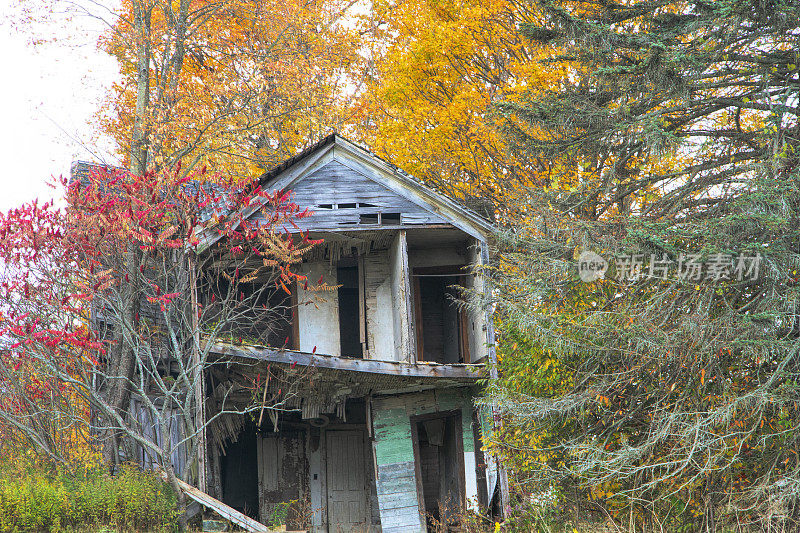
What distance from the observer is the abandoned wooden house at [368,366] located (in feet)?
46.7

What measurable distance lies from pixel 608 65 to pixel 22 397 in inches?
435

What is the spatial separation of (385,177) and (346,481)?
724 centimetres

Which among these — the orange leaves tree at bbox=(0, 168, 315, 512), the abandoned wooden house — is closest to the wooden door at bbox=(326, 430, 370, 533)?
the abandoned wooden house

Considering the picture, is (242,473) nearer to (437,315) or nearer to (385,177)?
(437,315)

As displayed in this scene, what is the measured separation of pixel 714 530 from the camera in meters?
9.07

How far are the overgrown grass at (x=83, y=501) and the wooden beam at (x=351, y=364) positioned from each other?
2.48m

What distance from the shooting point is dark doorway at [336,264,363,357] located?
16.8 metres

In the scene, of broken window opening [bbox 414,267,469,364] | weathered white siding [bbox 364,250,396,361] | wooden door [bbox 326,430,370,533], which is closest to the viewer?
weathered white siding [bbox 364,250,396,361]

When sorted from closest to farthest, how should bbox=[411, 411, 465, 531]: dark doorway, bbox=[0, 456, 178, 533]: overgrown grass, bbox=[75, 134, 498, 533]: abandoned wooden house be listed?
1. bbox=[0, 456, 178, 533]: overgrown grass
2. bbox=[75, 134, 498, 533]: abandoned wooden house
3. bbox=[411, 411, 465, 531]: dark doorway

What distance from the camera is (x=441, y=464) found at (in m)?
16.8

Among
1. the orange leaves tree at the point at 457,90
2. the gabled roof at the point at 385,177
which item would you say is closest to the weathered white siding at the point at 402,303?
the gabled roof at the point at 385,177

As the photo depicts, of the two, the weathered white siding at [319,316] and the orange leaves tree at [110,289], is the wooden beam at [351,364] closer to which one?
the orange leaves tree at [110,289]

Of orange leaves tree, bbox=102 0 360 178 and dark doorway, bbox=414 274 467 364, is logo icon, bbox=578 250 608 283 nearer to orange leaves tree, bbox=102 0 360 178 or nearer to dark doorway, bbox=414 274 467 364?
dark doorway, bbox=414 274 467 364

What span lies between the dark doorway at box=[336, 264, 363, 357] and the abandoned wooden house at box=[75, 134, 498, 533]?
0.02 metres
